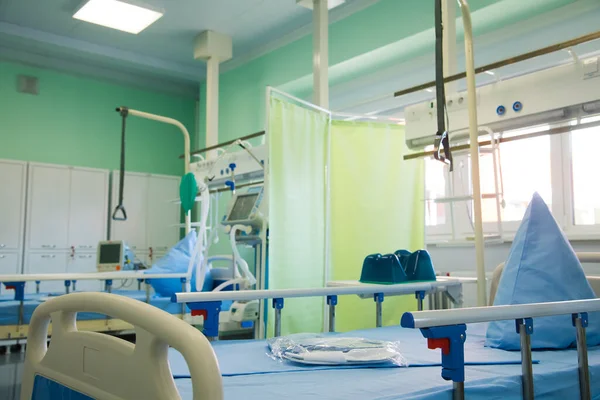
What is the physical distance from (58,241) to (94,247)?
1.41ft

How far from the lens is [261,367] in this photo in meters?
1.92

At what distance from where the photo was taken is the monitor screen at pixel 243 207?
399cm

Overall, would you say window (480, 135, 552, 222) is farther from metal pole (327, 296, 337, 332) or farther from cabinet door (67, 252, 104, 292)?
cabinet door (67, 252, 104, 292)

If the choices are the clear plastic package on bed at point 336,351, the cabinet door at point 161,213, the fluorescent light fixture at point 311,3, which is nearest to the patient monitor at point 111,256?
the cabinet door at point 161,213

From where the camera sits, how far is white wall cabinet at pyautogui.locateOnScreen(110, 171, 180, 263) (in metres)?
7.09

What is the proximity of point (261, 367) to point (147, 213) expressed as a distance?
5.69m

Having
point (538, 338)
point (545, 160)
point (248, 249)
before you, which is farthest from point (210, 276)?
point (538, 338)

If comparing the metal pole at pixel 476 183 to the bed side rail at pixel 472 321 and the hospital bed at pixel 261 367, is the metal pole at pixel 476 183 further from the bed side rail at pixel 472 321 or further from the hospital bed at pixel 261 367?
the bed side rail at pixel 472 321

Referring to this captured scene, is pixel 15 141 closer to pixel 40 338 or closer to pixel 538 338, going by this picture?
pixel 40 338

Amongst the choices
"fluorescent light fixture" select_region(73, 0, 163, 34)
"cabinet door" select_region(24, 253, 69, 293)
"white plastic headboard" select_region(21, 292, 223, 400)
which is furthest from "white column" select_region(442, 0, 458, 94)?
"cabinet door" select_region(24, 253, 69, 293)

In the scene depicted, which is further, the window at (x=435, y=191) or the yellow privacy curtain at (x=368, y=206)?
the window at (x=435, y=191)

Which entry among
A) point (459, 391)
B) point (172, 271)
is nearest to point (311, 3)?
point (172, 271)

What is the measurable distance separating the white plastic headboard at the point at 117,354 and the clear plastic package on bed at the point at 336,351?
81cm

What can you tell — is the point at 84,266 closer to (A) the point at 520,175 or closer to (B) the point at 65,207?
(B) the point at 65,207
